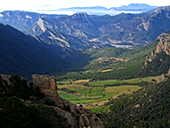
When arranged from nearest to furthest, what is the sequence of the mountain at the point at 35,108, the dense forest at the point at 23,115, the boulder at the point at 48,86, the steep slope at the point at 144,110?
the dense forest at the point at 23,115, the mountain at the point at 35,108, the boulder at the point at 48,86, the steep slope at the point at 144,110

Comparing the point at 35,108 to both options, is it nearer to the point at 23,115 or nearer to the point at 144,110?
the point at 23,115

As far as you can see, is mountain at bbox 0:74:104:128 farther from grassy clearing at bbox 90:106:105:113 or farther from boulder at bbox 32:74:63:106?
grassy clearing at bbox 90:106:105:113

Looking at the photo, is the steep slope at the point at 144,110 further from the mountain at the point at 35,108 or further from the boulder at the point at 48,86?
the mountain at the point at 35,108

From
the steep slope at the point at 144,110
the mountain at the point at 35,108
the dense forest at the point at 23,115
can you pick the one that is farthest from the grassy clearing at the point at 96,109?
the dense forest at the point at 23,115

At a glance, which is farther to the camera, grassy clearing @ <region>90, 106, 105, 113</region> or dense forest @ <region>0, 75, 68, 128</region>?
grassy clearing @ <region>90, 106, 105, 113</region>

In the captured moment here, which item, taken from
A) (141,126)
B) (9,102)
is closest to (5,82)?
(9,102)

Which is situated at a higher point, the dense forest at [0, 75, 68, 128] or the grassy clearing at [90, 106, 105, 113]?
the dense forest at [0, 75, 68, 128]

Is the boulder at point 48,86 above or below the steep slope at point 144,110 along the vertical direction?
above

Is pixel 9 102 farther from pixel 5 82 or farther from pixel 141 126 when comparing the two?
pixel 141 126

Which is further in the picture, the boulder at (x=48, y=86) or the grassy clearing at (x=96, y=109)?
the grassy clearing at (x=96, y=109)

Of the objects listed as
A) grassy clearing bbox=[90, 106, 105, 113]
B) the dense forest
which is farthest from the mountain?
grassy clearing bbox=[90, 106, 105, 113]

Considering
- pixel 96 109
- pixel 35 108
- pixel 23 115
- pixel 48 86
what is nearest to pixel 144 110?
pixel 96 109
